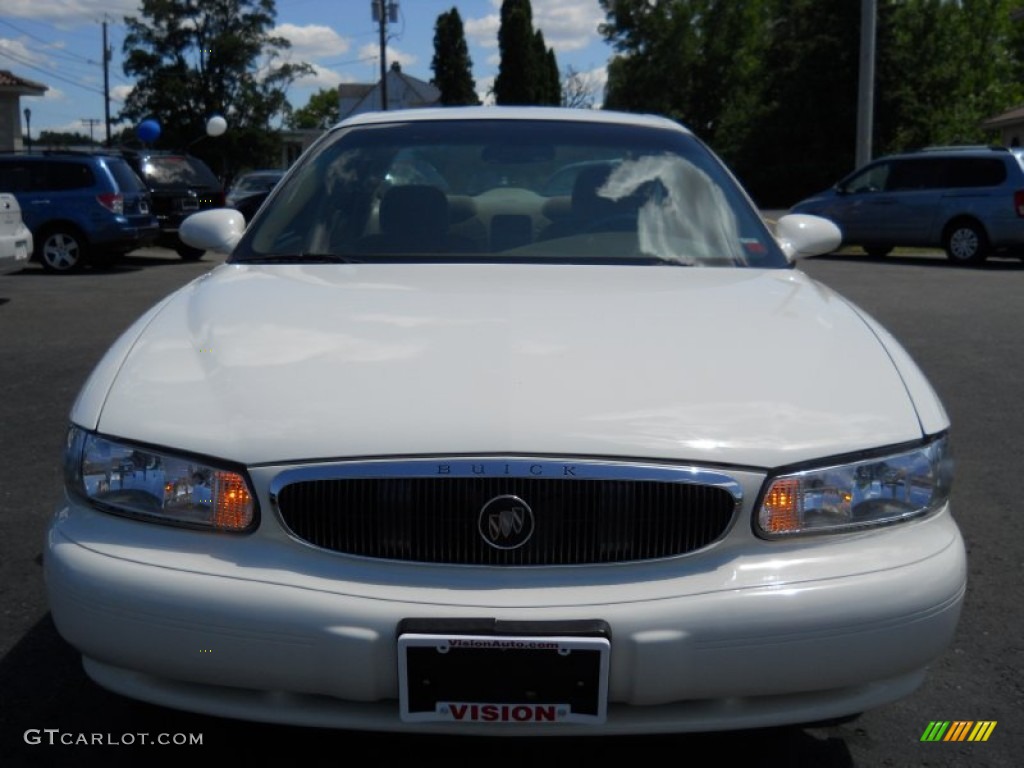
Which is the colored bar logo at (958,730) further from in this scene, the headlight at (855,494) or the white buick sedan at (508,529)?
the headlight at (855,494)

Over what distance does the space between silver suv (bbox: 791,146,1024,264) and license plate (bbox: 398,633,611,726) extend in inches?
654

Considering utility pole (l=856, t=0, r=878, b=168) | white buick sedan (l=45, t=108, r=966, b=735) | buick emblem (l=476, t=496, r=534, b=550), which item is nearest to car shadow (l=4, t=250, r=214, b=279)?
utility pole (l=856, t=0, r=878, b=168)

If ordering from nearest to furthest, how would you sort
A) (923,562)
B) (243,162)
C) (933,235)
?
(923,562) → (933,235) → (243,162)

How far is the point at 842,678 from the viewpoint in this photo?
7.76 ft

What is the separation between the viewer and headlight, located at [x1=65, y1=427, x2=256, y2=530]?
95.7 inches

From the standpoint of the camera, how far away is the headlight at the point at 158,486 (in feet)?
7.98

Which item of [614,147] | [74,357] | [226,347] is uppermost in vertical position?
[614,147]

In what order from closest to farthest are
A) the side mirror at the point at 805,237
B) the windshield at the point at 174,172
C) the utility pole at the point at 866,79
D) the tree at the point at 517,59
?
the side mirror at the point at 805,237
the windshield at the point at 174,172
the utility pole at the point at 866,79
the tree at the point at 517,59

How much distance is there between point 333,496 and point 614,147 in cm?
206

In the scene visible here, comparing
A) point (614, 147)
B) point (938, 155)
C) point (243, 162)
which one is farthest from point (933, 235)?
point (243, 162)

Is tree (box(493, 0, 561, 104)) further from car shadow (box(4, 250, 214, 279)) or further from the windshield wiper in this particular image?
the windshield wiper

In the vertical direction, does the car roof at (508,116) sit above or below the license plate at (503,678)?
above

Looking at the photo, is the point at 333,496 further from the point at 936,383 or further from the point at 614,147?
the point at 936,383

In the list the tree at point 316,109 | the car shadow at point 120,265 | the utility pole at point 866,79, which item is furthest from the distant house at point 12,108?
the tree at point 316,109
